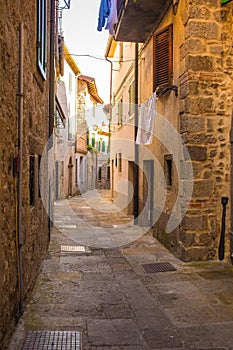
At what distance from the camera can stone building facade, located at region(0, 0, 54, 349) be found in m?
3.23

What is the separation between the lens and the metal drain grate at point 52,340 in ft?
11.0

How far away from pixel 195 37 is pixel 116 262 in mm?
4332

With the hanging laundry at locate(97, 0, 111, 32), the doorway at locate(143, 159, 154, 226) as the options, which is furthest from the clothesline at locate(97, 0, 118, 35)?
the doorway at locate(143, 159, 154, 226)

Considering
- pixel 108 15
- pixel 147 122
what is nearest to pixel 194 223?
pixel 147 122

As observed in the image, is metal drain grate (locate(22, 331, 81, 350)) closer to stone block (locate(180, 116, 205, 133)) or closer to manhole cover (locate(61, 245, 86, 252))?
manhole cover (locate(61, 245, 86, 252))

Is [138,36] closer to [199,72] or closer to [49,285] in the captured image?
[199,72]

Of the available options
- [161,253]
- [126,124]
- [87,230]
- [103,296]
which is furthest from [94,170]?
[103,296]

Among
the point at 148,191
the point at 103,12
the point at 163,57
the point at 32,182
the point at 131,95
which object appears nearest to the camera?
the point at 32,182

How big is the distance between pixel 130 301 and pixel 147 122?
16.9ft

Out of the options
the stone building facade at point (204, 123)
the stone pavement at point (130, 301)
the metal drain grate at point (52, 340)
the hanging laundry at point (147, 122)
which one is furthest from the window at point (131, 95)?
the metal drain grate at point (52, 340)

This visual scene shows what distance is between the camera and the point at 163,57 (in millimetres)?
7828

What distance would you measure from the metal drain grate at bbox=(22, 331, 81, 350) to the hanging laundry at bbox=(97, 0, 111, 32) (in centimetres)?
901

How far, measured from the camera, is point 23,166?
4.18 metres

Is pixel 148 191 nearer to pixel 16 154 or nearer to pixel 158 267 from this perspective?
pixel 158 267
